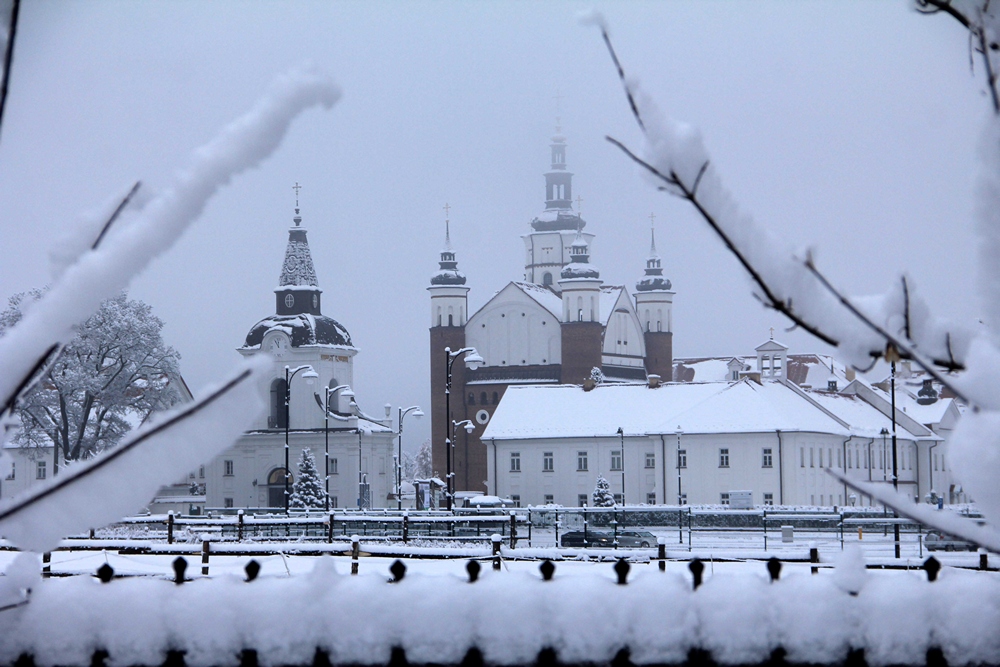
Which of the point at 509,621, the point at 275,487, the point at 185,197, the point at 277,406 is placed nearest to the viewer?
the point at 185,197

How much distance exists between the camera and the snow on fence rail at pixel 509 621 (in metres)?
2.47

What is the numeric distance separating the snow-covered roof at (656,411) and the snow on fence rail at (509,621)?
206 ft

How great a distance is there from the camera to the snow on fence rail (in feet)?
8.10

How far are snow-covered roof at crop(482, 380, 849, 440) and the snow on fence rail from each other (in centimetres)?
6268

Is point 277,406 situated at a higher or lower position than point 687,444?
higher

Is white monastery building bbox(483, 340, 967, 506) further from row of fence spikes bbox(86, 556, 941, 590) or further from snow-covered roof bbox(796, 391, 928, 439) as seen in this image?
row of fence spikes bbox(86, 556, 941, 590)

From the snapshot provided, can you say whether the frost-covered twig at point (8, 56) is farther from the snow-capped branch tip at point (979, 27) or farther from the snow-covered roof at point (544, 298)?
the snow-covered roof at point (544, 298)

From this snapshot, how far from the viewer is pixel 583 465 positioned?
68.9 metres

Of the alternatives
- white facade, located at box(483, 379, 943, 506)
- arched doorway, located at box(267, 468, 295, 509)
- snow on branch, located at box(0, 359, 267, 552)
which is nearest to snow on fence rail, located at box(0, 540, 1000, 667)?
snow on branch, located at box(0, 359, 267, 552)

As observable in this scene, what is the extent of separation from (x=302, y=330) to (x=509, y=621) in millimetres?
74893

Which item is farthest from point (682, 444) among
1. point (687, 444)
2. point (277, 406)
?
point (277, 406)

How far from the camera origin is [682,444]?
65.8 m

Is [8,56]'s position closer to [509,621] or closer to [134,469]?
[134,469]

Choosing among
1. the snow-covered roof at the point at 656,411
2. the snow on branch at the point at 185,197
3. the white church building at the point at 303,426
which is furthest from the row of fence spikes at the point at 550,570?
the white church building at the point at 303,426
